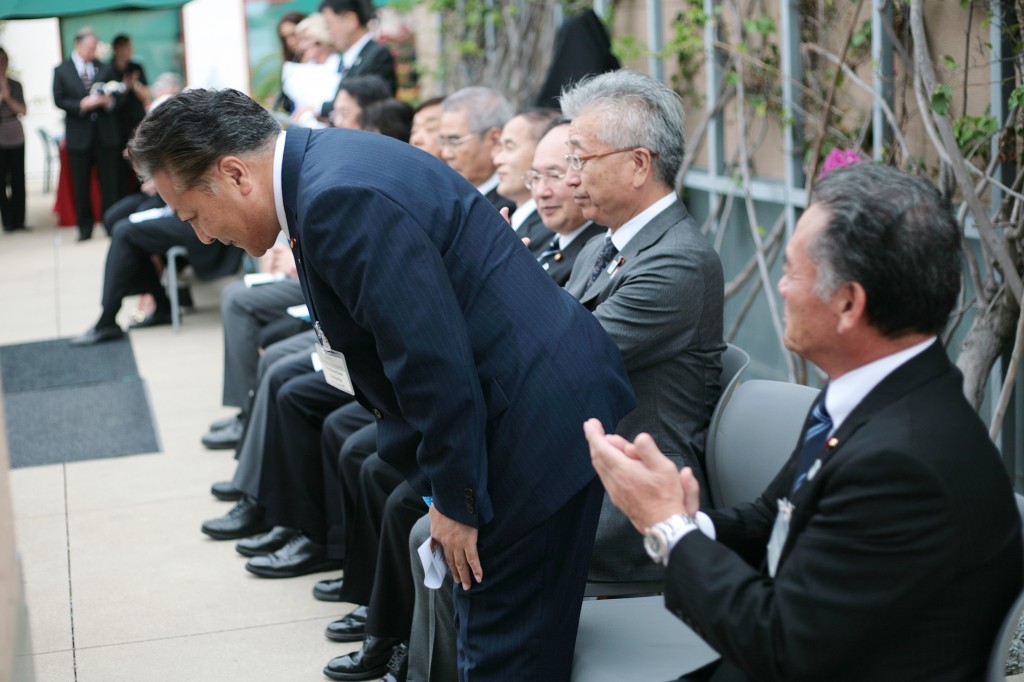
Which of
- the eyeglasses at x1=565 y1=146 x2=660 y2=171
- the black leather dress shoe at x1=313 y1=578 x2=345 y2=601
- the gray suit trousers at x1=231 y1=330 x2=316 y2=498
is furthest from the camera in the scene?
the gray suit trousers at x1=231 y1=330 x2=316 y2=498

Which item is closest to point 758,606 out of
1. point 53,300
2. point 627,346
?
point 627,346

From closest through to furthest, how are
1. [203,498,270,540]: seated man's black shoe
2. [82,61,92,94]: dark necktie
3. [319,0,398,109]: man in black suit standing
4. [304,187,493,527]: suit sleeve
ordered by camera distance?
[304,187,493,527]: suit sleeve < [203,498,270,540]: seated man's black shoe < [319,0,398,109]: man in black suit standing < [82,61,92,94]: dark necktie

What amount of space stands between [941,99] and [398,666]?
89.6 inches

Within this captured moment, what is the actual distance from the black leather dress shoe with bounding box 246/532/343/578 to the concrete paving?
0.04m

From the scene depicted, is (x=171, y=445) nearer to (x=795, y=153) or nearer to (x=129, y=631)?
(x=129, y=631)

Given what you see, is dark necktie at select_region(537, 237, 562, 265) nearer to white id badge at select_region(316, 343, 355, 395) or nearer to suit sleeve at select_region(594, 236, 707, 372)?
suit sleeve at select_region(594, 236, 707, 372)

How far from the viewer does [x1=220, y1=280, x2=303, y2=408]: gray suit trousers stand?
5117 mm

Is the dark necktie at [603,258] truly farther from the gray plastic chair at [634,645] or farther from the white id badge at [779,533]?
the white id badge at [779,533]

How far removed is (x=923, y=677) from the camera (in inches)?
59.0

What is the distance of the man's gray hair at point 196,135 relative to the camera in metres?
2.04

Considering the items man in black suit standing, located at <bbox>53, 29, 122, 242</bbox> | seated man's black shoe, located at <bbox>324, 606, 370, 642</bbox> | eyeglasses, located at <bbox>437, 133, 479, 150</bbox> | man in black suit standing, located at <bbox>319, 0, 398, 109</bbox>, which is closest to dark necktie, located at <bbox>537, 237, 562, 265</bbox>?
eyeglasses, located at <bbox>437, 133, 479, 150</bbox>

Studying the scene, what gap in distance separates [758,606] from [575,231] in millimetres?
1971

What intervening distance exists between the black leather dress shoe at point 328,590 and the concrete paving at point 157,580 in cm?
4

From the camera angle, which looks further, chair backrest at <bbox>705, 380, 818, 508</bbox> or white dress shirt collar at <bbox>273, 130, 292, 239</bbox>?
chair backrest at <bbox>705, 380, 818, 508</bbox>
